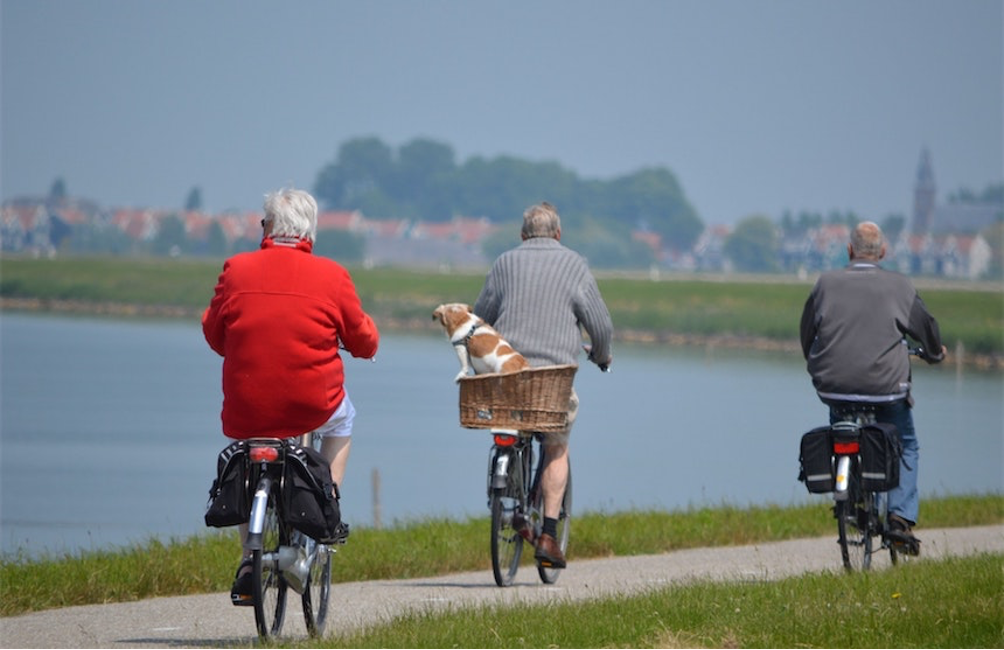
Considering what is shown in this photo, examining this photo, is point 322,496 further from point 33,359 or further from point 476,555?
point 33,359

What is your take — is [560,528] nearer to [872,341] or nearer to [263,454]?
[872,341]

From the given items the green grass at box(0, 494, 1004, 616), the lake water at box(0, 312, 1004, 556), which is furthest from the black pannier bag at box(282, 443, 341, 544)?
the lake water at box(0, 312, 1004, 556)

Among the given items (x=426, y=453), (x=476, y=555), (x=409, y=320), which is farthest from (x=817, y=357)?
(x=409, y=320)

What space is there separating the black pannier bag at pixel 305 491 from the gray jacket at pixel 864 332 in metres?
3.55

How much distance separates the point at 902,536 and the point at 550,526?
191 cm

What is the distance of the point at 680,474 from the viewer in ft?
97.9

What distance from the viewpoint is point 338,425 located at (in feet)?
22.0

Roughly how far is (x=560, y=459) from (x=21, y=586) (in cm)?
286

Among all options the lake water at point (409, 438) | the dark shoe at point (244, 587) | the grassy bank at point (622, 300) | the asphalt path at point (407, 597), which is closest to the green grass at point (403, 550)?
the asphalt path at point (407, 597)

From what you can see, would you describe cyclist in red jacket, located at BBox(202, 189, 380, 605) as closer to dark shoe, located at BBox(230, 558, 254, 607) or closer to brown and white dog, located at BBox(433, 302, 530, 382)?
dark shoe, located at BBox(230, 558, 254, 607)

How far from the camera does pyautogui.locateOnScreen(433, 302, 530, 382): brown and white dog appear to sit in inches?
343

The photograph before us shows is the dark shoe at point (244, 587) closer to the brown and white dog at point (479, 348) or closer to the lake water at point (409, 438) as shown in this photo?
the brown and white dog at point (479, 348)

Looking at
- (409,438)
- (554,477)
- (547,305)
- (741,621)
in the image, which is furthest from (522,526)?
(409,438)

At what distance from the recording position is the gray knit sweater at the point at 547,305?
8.97m
